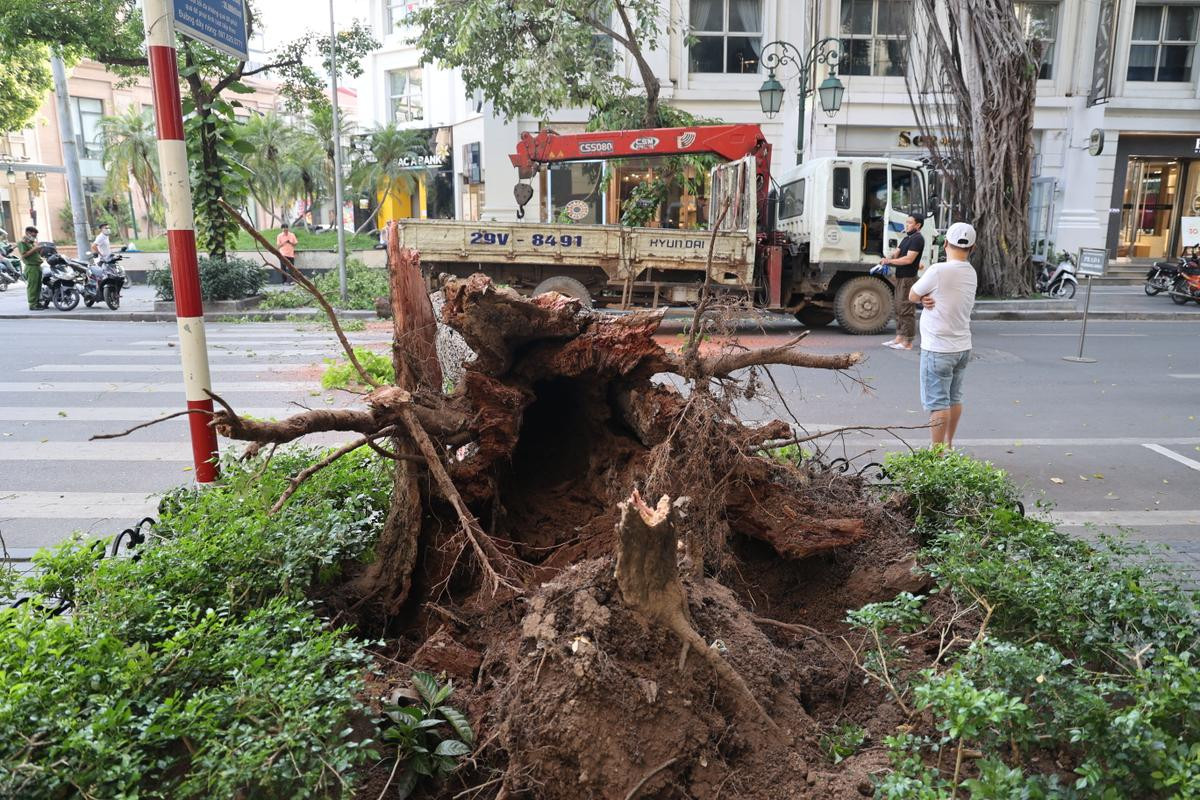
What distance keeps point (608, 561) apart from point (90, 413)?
26.2 feet

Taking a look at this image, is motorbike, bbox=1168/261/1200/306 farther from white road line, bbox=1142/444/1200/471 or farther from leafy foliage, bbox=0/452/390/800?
leafy foliage, bbox=0/452/390/800

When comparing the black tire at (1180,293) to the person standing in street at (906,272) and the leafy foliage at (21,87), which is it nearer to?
the person standing in street at (906,272)

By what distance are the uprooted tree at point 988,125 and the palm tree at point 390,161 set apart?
19861 mm

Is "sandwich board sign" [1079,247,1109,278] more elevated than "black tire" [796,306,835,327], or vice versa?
"sandwich board sign" [1079,247,1109,278]

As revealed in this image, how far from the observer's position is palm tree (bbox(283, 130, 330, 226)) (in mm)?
34938

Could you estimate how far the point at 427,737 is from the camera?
8.34ft

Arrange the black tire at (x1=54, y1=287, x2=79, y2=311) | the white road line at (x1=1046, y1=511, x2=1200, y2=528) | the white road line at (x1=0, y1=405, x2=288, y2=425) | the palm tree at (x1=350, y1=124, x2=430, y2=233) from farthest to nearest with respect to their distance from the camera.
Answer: the palm tree at (x1=350, y1=124, x2=430, y2=233) < the black tire at (x1=54, y1=287, x2=79, y2=311) < the white road line at (x1=0, y1=405, x2=288, y2=425) < the white road line at (x1=1046, y1=511, x2=1200, y2=528)

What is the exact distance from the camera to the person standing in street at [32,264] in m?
17.0

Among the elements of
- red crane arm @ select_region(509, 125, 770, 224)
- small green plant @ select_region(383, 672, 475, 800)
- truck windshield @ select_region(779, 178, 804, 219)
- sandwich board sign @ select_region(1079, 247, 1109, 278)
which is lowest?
small green plant @ select_region(383, 672, 475, 800)

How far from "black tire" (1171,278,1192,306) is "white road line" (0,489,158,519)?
20.8 meters

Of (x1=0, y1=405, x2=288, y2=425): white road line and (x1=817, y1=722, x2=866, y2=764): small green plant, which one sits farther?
(x1=0, y1=405, x2=288, y2=425): white road line

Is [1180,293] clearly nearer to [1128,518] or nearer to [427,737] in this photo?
[1128,518]

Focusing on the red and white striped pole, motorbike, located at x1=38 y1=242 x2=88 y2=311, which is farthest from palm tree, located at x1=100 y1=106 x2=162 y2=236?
the red and white striped pole

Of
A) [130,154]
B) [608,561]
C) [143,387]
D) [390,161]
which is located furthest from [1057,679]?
[130,154]
